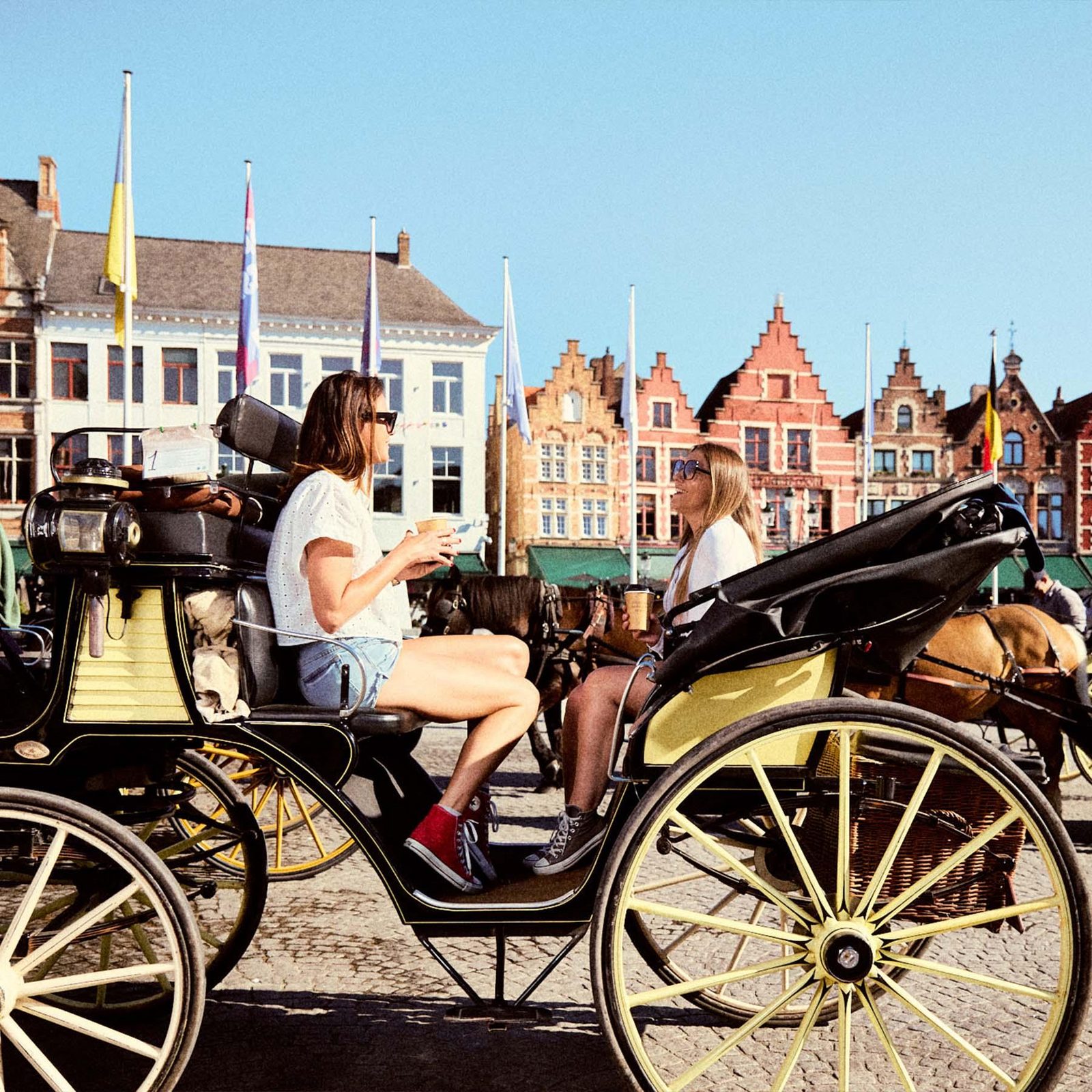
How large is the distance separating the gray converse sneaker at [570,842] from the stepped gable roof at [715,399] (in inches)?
1418

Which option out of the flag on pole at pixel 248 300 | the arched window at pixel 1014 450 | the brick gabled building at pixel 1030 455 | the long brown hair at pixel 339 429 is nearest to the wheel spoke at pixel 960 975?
the long brown hair at pixel 339 429

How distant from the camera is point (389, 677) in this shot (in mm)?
2811

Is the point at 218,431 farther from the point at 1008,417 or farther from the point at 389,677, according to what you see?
the point at 1008,417

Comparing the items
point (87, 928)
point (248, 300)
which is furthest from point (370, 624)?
point (248, 300)

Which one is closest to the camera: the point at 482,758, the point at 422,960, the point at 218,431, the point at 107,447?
the point at 482,758

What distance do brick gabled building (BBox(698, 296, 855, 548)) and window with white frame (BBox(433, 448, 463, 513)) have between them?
10.2m

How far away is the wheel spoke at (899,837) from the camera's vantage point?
231 centimetres

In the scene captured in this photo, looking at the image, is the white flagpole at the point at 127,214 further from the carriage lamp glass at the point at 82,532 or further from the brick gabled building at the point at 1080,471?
the brick gabled building at the point at 1080,471

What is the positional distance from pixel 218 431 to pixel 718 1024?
7.46 feet

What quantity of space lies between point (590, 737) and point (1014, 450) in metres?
40.5

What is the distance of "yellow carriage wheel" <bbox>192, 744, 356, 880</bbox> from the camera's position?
4.29m

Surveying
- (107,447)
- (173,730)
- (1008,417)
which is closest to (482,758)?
(173,730)

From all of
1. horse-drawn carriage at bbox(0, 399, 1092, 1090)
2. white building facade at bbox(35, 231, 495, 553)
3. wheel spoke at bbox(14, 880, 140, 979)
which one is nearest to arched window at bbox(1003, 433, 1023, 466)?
white building facade at bbox(35, 231, 495, 553)

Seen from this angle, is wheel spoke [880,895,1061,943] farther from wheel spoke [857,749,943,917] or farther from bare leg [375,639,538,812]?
bare leg [375,639,538,812]
